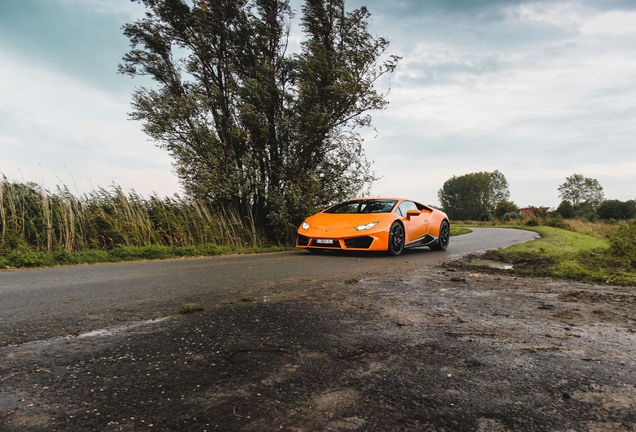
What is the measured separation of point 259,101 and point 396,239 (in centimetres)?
663

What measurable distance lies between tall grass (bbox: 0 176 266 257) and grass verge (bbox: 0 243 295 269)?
0.52 meters

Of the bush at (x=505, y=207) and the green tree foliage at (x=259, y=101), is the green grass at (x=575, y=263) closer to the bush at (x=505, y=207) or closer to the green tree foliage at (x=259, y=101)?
the green tree foliage at (x=259, y=101)

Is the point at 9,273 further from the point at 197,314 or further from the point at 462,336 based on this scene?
the point at 462,336

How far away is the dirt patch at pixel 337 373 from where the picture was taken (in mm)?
1736

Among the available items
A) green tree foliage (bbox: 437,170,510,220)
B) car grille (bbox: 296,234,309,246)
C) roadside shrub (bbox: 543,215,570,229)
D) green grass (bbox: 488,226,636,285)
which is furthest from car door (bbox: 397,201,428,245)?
green tree foliage (bbox: 437,170,510,220)

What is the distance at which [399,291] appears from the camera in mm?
4684

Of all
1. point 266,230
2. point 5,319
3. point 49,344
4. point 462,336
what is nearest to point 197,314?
point 49,344

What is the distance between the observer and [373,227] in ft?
30.9

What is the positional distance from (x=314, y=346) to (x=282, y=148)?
1143cm

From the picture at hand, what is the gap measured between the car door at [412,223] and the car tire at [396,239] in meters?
0.23

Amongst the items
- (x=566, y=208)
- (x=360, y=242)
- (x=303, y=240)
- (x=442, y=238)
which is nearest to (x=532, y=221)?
(x=442, y=238)

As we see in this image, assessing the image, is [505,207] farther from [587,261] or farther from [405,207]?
[587,261]

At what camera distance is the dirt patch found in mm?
1736

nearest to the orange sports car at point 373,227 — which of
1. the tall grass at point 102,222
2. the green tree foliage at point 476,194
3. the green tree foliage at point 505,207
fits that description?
the tall grass at point 102,222
